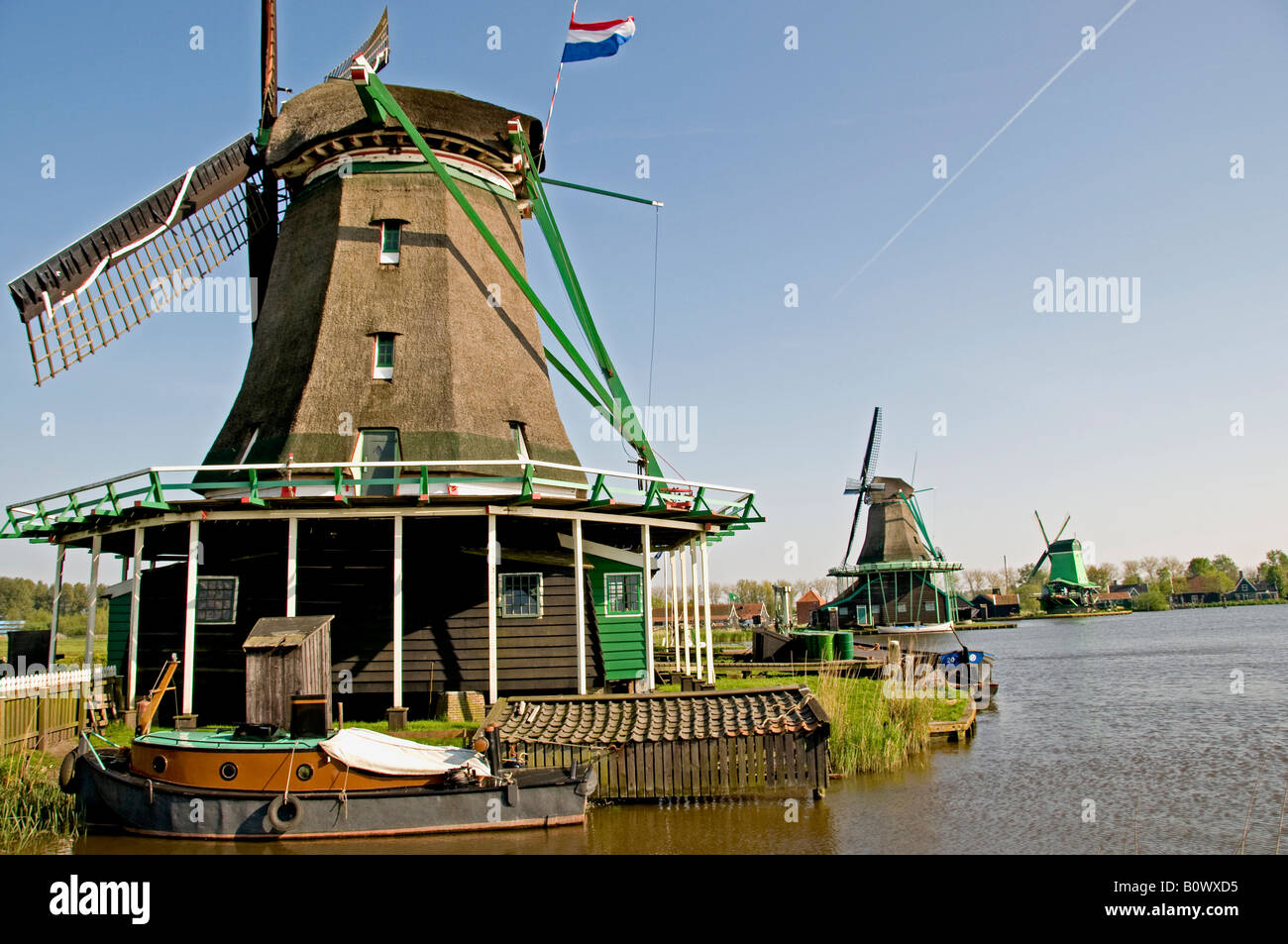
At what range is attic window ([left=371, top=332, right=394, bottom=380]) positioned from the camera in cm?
1944

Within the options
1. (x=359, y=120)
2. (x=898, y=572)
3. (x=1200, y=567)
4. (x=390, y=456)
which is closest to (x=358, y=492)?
(x=390, y=456)

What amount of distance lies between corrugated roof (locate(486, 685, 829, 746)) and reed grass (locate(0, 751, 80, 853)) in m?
6.19

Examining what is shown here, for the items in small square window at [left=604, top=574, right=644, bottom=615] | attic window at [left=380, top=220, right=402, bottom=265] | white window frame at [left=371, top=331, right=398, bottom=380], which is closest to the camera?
white window frame at [left=371, top=331, right=398, bottom=380]

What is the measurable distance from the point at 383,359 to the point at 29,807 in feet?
34.0

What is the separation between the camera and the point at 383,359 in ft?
64.6

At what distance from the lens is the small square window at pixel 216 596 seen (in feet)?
61.0

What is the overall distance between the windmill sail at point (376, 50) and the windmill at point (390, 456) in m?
2.57

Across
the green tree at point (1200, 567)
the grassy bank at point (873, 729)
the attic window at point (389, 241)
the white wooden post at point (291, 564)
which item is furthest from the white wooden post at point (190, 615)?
the green tree at point (1200, 567)

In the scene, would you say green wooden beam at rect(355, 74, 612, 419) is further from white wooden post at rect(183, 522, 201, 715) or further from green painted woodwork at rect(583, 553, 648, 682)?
white wooden post at rect(183, 522, 201, 715)

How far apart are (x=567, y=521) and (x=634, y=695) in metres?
4.40

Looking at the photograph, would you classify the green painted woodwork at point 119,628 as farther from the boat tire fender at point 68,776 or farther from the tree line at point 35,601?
the tree line at point 35,601

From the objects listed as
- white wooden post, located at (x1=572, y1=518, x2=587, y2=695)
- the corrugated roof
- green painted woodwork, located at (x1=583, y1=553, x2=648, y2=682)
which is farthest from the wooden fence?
green painted woodwork, located at (x1=583, y1=553, x2=648, y2=682)

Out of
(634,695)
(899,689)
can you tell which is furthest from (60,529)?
(899,689)
